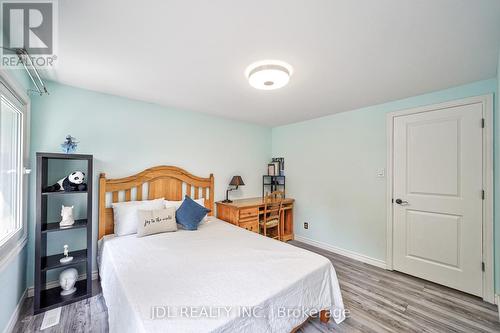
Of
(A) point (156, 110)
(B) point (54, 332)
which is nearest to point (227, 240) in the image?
(B) point (54, 332)

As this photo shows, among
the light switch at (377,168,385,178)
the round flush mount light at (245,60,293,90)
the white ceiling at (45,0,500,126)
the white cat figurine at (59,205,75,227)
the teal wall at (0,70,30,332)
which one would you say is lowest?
the teal wall at (0,70,30,332)

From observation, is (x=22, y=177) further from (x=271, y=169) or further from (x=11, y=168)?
(x=271, y=169)

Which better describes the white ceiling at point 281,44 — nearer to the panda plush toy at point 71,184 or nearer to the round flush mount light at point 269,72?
the round flush mount light at point 269,72

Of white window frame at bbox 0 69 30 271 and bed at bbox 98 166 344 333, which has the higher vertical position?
white window frame at bbox 0 69 30 271

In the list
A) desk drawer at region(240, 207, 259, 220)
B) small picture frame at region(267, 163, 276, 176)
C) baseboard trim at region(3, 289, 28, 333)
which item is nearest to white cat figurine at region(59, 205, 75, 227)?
baseboard trim at region(3, 289, 28, 333)

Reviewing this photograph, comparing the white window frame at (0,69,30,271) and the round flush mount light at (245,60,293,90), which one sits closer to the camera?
the white window frame at (0,69,30,271)

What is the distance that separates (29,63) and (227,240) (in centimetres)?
245

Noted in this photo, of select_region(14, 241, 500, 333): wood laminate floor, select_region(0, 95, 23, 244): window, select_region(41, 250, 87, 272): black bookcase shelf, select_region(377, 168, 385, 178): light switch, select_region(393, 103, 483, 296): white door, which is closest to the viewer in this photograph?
select_region(0, 95, 23, 244): window

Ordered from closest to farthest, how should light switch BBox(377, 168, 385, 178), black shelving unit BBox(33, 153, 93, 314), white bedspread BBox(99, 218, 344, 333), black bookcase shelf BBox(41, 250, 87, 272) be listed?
white bedspread BBox(99, 218, 344, 333), black shelving unit BBox(33, 153, 93, 314), black bookcase shelf BBox(41, 250, 87, 272), light switch BBox(377, 168, 385, 178)

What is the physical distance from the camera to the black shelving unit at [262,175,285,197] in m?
4.27

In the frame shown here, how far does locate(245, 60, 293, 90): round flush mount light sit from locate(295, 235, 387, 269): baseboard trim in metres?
2.75

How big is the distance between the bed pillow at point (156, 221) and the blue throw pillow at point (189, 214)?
0.11 metres

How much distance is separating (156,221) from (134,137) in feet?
3.85

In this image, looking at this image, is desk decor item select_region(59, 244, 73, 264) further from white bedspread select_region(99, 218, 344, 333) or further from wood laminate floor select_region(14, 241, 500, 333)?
wood laminate floor select_region(14, 241, 500, 333)
